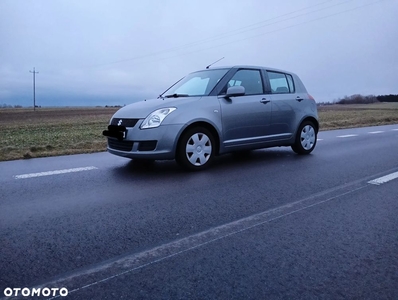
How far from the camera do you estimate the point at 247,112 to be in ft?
21.7

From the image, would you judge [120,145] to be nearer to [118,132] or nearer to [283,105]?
[118,132]

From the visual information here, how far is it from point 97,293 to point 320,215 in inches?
93.1

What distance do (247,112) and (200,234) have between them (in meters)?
3.77

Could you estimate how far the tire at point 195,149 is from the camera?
5840 mm

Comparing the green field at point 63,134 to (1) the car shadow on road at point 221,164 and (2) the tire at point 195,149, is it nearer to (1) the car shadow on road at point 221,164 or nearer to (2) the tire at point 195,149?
(1) the car shadow on road at point 221,164

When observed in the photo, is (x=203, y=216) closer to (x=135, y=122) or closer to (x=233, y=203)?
(x=233, y=203)

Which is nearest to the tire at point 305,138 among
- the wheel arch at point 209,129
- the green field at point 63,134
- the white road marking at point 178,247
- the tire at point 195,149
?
the wheel arch at point 209,129

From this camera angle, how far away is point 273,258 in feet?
9.00

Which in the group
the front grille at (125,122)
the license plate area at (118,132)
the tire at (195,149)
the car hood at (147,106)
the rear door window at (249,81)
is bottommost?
the tire at (195,149)

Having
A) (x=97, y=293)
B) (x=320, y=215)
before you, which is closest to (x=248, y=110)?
(x=320, y=215)

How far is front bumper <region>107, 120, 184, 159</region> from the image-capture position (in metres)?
5.62

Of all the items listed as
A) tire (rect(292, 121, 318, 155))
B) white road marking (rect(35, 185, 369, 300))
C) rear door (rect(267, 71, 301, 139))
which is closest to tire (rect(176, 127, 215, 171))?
rear door (rect(267, 71, 301, 139))

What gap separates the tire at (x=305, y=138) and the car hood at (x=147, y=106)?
2.72 meters

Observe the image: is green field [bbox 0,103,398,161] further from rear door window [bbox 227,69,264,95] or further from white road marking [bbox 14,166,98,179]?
rear door window [bbox 227,69,264,95]
